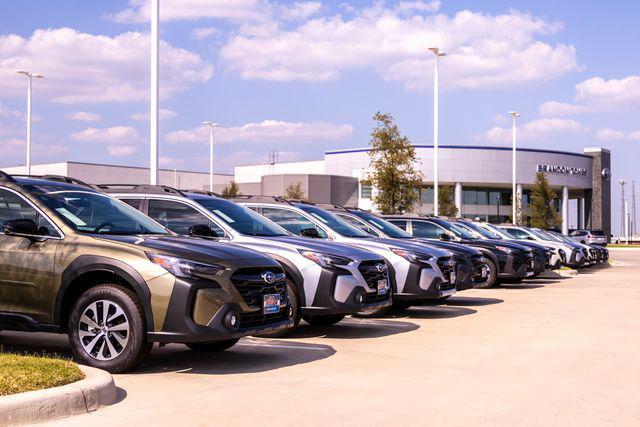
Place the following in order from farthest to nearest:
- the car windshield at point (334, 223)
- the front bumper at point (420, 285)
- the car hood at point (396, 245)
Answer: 1. the car windshield at point (334, 223)
2. the car hood at point (396, 245)
3. the front bumper at point (420, 285)

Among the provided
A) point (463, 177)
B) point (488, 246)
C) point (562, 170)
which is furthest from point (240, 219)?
point (562, 170)

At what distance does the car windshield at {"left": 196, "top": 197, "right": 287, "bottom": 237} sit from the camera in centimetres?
1117

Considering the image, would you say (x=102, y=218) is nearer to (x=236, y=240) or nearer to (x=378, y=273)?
(x=236, y=240)

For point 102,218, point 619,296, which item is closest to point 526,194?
point 619,296

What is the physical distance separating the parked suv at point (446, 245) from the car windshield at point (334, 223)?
73 cm

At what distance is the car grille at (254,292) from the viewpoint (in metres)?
8.20

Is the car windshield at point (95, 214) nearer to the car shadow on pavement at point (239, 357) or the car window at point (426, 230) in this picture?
the car shadow on pavement at point (239, 357)

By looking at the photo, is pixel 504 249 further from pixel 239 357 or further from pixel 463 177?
pixel 463 177

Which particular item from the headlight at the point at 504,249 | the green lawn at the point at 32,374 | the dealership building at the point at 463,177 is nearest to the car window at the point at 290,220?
the green lawn at the point at 32,374

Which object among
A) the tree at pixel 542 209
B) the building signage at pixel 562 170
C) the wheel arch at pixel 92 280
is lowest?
the wheel arch at pixel 92 280

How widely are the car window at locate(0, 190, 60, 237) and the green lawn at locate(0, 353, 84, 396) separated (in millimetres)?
1617

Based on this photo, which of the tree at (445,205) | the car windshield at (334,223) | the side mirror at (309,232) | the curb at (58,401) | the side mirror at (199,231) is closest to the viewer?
the curb at (58,401)

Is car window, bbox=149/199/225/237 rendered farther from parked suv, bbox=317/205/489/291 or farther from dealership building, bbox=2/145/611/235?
dealership building, bbox=2/145/611/235

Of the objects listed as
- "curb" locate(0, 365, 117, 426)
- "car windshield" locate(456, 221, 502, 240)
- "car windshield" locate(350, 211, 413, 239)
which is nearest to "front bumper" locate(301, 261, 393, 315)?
"curb" locate(0, 365, 117, 426)
